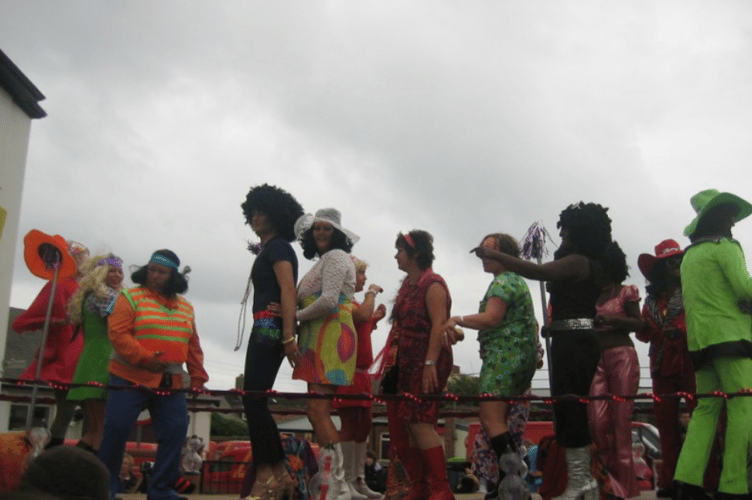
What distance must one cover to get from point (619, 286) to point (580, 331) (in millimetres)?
1539

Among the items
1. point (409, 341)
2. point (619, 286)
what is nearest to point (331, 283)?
point (409, 341)

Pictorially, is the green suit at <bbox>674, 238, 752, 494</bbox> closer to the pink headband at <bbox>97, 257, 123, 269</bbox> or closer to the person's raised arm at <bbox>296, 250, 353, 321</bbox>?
the person's raised arm at <bbox>296, 250, 353, 321</bbox>

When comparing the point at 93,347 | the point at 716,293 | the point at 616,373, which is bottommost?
the point at 616,373

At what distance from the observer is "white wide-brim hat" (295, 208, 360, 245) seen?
18.5ft

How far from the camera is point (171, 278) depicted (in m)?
5.56

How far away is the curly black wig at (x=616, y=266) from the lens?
616 centimetres

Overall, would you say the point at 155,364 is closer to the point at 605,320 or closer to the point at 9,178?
the point at 605,320

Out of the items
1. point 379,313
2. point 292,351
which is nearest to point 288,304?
point 292,351

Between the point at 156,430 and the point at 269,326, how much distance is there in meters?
1.03

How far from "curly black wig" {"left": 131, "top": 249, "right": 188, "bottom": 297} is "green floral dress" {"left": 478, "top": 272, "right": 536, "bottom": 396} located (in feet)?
6.64

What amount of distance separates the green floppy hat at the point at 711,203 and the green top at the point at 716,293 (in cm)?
17

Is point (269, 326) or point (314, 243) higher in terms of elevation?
point (314, 243)

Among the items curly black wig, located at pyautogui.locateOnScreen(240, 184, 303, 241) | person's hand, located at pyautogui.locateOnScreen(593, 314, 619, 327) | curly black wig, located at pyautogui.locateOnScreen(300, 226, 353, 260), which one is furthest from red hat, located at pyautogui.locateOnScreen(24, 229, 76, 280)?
person's hand, located at pyautogui.locateOnScreen(593, 314, 619, 327)

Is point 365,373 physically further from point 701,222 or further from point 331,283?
point 701,222
